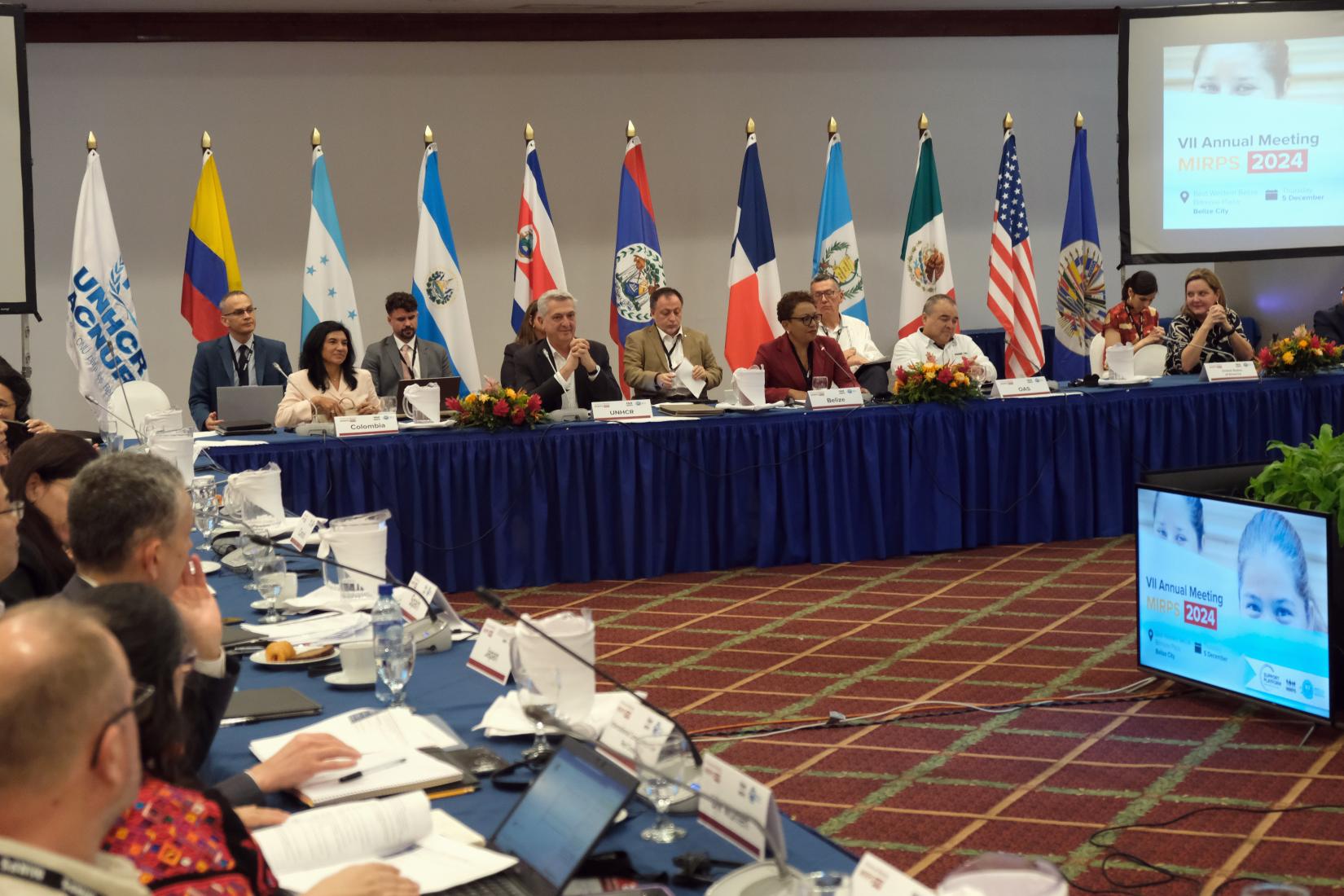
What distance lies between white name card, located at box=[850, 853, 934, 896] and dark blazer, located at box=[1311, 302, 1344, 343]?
916 cm

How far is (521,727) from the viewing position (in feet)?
6.51

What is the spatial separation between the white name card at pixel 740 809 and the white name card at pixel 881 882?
0.29 ft

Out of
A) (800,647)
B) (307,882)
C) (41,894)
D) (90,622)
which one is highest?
(90,622)

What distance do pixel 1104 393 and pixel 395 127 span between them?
16.4 ft

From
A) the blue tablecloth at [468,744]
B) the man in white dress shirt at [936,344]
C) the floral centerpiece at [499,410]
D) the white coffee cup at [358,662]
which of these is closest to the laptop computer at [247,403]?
the floral centerpiece at [499,410]

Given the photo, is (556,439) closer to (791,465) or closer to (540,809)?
(791,465)

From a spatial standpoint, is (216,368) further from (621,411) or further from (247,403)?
(621,411)

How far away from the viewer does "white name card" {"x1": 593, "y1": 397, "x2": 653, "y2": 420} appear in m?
5.75

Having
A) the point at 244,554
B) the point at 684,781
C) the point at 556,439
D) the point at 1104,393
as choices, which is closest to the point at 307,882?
the point at 684,781

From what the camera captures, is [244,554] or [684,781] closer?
[684,781]

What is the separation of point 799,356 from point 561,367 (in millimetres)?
1073

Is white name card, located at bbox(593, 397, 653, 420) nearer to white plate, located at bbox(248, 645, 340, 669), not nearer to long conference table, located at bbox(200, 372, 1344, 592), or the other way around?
long conference table, located at bbox(200, 372, 1344, 592)

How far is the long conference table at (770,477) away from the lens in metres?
5.52

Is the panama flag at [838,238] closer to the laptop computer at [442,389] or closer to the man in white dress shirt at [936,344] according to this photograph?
the man in white dress shirt at [936,344]
